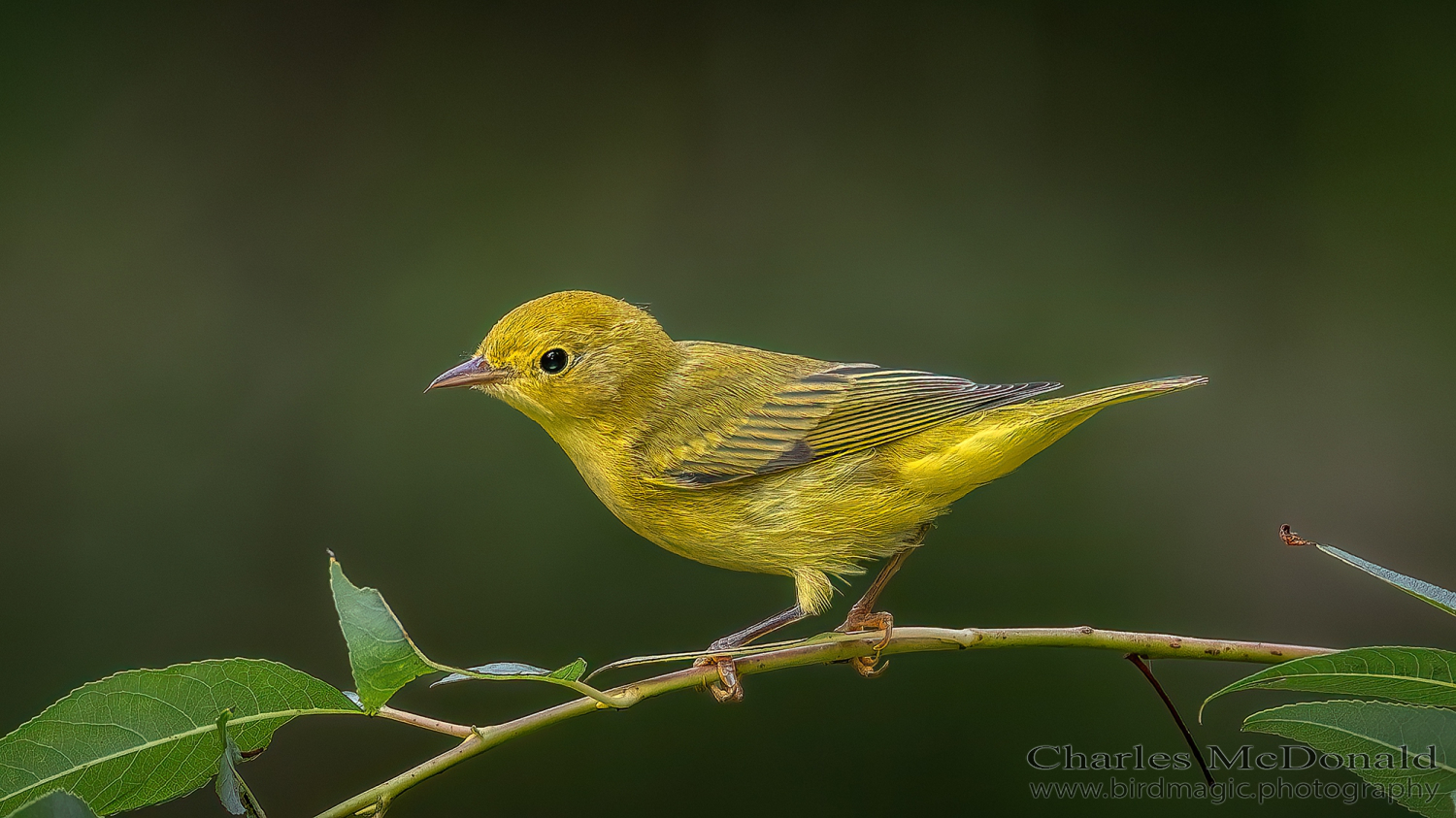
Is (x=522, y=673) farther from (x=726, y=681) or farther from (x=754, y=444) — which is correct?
(x=754, y=444)

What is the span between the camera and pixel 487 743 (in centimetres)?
142

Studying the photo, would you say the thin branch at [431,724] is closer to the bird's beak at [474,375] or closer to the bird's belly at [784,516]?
the bird's beak at [474,375]

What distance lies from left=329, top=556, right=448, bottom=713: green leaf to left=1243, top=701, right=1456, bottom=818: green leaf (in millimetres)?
1082

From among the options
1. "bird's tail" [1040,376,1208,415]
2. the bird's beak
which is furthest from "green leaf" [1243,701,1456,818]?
the bird's beak

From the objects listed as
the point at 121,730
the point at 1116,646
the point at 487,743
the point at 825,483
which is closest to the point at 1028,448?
the point at 825,483

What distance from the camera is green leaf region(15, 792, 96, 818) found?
1098 millimetres

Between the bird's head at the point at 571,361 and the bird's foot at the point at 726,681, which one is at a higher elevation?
the bird's head at the point at 571,361

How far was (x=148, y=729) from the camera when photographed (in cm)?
142

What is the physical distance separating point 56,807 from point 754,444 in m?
1.62

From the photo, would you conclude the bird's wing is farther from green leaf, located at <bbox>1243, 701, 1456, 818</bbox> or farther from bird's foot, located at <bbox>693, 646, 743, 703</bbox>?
green leaf, located at <bbox>1243, 701, 1456, 818</bbox>

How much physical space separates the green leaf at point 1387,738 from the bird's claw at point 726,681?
874mm

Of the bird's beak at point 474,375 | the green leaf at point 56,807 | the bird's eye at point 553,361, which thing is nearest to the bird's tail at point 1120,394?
the bird's eye at point 553,361

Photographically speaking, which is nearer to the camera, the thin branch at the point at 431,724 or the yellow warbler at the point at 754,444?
the thin branch at the point at 431,724

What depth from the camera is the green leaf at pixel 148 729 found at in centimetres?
135
